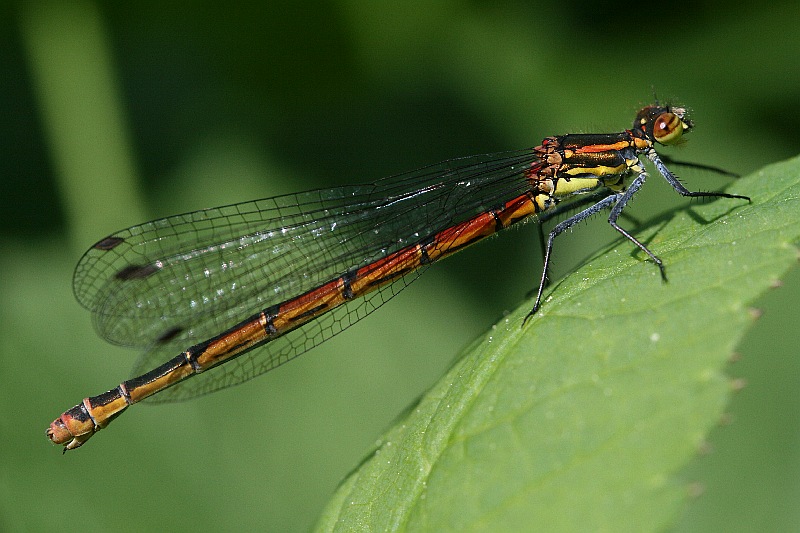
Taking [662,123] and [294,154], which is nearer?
[662,123]

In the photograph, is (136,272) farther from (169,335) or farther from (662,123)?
(662,123)

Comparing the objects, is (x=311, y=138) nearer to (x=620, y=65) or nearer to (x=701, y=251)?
(x=620, y=65)

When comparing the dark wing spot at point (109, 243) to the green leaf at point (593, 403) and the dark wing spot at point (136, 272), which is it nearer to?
the dark wing spot at point (136, 272)

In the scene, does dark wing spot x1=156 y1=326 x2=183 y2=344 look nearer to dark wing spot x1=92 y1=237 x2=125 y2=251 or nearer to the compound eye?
dark wing spot x1=92 y1=237 x2=125 y2=251

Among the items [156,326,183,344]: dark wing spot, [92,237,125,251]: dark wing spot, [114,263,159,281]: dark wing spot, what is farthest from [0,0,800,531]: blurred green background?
[92,237,125,251]: dark wing spot

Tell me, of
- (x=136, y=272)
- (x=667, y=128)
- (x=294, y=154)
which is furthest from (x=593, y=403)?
(x=294, y=154)

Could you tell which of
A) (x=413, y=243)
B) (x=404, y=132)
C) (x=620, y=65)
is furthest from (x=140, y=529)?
(x=620, y=65)
